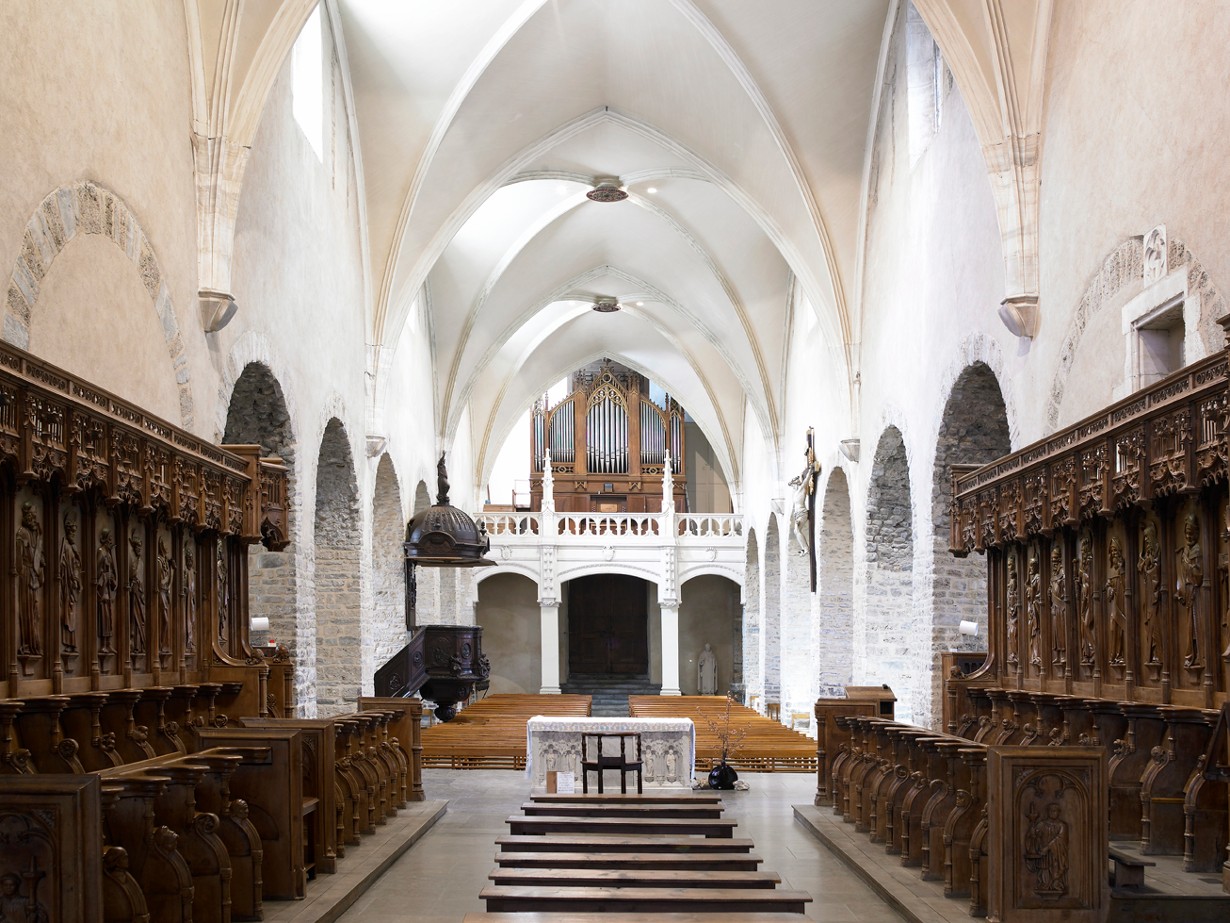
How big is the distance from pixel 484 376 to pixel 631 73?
11.3 meters

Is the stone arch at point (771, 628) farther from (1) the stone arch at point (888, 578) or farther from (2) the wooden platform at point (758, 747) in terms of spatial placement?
(1) the stone arch at point (888, 578)

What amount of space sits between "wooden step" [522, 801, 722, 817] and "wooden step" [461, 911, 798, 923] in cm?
223

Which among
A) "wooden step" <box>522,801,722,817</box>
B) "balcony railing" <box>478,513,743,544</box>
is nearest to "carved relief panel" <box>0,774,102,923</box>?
"wooden step" <box>522,801,722,817</box>

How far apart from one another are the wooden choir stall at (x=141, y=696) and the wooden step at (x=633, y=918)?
1225 mm

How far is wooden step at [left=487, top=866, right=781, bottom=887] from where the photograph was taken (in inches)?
220

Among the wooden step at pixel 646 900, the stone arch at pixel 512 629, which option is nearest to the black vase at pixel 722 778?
the wooden step at pixel 646 900

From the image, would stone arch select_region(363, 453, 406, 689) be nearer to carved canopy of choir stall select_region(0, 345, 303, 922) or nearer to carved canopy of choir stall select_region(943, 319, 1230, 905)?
carved canopy of choir stall select_region(0, 345, 303, 922)

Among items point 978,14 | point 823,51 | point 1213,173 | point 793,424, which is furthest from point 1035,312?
point 793,424

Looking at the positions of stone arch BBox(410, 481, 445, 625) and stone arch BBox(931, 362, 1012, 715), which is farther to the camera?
stone arch BBox(410, 481, 445, 625)

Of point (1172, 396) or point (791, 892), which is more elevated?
point (1172, 396)

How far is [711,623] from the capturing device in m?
31.5

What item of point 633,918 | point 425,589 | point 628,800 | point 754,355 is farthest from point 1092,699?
point 425,589

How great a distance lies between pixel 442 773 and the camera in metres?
14.0

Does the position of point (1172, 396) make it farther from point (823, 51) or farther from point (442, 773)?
point (442, 773)
